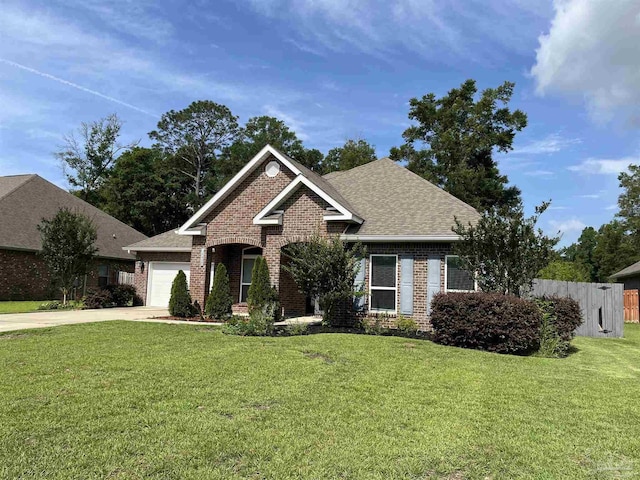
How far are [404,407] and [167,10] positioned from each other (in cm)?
1143

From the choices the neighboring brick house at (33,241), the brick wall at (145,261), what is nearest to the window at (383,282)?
the brick wall at (145,261)

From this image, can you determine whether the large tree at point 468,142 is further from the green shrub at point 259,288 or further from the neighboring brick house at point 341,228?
the green shrub at point 259,288

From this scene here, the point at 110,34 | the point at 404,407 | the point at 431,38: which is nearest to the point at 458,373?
the point at 404,407

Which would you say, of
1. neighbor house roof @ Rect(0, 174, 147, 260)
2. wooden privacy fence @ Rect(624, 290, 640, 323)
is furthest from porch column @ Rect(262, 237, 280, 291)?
wooden privacy fence @ Rect(624, 290, 640, 323)

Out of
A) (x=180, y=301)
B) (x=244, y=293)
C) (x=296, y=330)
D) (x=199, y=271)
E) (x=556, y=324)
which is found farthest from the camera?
(x=244, y=293)

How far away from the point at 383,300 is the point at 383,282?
58 cm

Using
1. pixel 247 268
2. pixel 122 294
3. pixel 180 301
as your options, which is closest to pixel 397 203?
pixel 247 268

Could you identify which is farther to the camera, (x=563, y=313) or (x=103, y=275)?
(x=103, y=275)

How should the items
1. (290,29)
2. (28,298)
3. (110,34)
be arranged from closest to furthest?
(110,34)
(290,29)
(28,298)

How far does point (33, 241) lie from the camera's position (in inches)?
972

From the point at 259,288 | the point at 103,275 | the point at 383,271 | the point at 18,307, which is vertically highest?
the point at 383,271

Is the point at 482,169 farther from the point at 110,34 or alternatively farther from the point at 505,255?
the point at 110,34

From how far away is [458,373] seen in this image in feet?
26.6

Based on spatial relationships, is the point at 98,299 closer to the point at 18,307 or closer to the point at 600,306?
the point at 18,307
